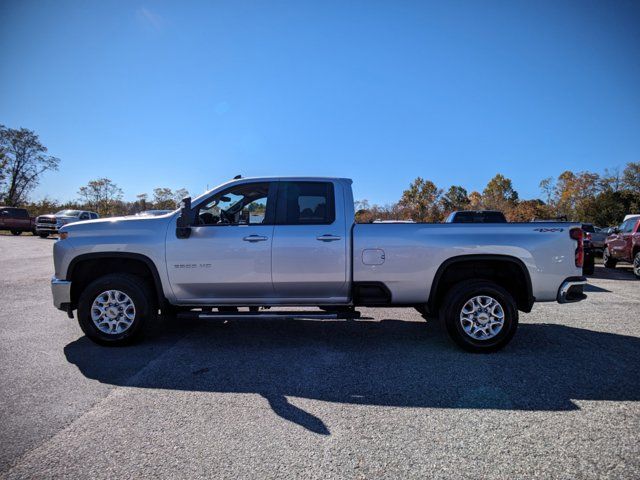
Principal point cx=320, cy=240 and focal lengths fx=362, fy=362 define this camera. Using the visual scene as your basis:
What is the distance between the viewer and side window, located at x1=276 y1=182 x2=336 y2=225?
4512 mm

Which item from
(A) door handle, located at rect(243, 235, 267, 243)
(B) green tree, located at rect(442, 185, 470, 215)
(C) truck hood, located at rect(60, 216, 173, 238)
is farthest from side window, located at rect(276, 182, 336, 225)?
(B) green tree, located at rect(442, 185, 470, 215)

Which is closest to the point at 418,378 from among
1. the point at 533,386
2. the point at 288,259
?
the point at 533,386

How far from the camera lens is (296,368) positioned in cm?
381

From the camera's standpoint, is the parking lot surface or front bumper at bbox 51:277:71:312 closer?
the parking lot surface

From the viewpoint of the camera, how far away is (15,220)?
28859 mm

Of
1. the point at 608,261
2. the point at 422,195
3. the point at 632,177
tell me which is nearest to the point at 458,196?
the point at 422,195

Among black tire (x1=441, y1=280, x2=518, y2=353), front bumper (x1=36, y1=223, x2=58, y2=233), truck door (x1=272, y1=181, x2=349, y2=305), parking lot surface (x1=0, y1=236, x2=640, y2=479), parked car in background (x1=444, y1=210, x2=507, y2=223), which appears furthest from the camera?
front bumper (x1=36, y1=223, x2=58, y2=233)

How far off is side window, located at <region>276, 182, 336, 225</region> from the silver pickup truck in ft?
0.04


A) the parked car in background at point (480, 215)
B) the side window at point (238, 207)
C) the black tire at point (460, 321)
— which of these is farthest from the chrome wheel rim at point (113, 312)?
the parked car in background at point (480, 215)

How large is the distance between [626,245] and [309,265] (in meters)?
12.4

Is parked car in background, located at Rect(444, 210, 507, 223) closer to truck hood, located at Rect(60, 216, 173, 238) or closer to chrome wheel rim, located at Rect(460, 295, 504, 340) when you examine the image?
chrome wheel rim, located at Rect(460, 295, 504, 340)

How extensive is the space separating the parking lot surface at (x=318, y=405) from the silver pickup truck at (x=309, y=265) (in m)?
0.50

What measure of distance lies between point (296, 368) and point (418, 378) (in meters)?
1.24

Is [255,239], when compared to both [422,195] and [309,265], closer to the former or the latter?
[309,265]
